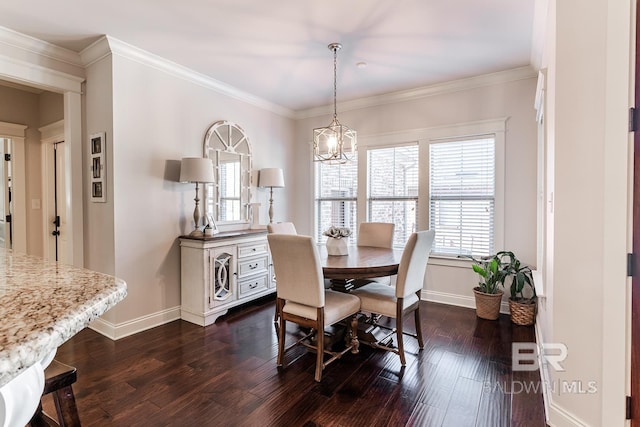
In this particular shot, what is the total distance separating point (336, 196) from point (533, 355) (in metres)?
3.08

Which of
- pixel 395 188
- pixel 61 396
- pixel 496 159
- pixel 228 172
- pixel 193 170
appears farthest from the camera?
pixel 395 188

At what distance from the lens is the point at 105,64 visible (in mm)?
3043

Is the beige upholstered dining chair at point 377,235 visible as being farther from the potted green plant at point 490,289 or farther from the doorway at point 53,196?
the doorway at point 53,196

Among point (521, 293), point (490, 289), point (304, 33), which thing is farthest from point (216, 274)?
point (521, 293)

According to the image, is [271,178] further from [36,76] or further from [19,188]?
[19,188]

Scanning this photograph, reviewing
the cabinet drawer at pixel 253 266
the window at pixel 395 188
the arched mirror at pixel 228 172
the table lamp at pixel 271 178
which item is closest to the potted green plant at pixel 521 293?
the window at pixel 395 188

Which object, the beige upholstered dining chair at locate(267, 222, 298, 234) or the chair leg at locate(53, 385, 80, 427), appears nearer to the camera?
the chair leg at locate(53, 385, 80, 427)

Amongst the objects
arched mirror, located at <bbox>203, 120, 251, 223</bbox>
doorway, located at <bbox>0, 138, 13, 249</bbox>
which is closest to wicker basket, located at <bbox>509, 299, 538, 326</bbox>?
arched mirror, located at <bbox>203, 120, 251, 223</bbox>

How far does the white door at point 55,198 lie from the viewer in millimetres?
4184

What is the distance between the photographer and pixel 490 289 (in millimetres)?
3521

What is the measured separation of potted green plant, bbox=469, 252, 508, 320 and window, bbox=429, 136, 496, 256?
330mm

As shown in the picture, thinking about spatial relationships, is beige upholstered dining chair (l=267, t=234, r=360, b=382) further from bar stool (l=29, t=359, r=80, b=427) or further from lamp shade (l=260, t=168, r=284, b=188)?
lamp shade (l=260, t=168, r=284, b=188)

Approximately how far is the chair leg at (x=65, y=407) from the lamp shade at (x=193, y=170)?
2424 millimetres

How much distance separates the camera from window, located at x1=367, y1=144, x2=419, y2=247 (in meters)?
4.28
